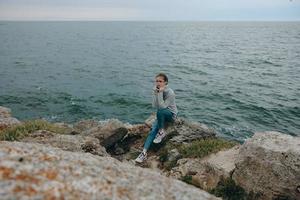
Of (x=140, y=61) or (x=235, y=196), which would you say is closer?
(x=235, y=196)

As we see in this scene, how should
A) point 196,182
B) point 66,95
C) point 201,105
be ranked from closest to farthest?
1. point 196,182
2. point 201,105
3. point 66,95

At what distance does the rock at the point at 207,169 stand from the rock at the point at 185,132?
2118mm

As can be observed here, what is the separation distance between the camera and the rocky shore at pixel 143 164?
15.9ft

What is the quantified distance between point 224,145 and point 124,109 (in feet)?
59.3

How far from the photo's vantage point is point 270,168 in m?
10.2

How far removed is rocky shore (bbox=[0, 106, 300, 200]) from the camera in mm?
4855

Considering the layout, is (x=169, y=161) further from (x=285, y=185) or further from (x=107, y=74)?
(x=107, y=74)

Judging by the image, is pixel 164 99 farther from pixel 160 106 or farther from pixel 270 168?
pixel 270 168

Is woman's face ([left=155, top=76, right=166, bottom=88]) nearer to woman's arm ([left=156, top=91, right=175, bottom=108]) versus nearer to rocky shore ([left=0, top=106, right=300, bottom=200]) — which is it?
Answer: woman's arm ([left=156, top=91, right=175, bottom=108])

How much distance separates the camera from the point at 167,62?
6650 centimetres

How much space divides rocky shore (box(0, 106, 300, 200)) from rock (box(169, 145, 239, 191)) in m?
0.03

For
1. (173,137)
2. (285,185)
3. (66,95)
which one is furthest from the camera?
(66,95)

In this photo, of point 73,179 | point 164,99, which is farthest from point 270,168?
point 73,179

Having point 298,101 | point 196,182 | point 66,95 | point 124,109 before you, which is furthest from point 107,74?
point 196,182
